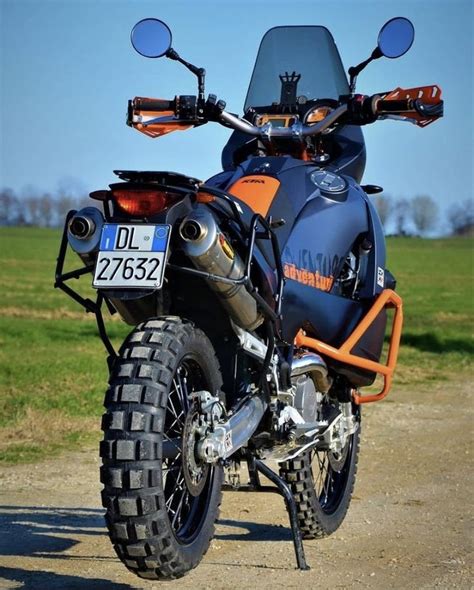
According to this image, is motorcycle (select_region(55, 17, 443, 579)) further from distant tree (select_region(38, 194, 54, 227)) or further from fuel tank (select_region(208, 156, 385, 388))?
distant tree (select_region(38, 194, 54, 227))

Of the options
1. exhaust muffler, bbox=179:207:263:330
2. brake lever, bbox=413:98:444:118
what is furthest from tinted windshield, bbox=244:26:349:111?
exhaust muffler, bbox=179:207:263:330

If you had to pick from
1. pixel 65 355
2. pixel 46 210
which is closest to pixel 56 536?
pixel 65 355

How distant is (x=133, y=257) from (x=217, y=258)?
0.36 metres

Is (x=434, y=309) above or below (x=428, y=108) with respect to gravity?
below

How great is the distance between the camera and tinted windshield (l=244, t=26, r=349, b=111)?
6848 millimetres

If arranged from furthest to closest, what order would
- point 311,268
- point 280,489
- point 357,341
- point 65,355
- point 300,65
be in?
point 65,355 < point 300,65 < point 357,341 < point 311,268 < point 280,489

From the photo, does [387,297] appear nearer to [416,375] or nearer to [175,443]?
[175,443]

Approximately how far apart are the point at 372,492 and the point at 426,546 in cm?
149

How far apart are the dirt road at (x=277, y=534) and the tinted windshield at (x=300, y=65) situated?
8.17 feet

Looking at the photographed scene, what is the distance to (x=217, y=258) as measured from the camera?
4727mm

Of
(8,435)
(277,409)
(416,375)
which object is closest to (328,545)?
(277,409)

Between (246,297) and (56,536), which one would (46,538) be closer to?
(56,536)

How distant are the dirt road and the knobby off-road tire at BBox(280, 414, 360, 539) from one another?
0.10 metres

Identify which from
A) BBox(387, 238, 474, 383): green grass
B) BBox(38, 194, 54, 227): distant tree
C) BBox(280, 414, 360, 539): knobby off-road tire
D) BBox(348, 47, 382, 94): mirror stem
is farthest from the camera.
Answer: BBox(38, 194, 54, 227): distant tree
